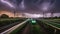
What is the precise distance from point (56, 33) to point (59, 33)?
0.54 meters

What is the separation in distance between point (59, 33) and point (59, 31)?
4.25ft

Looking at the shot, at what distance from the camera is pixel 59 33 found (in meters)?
27.2

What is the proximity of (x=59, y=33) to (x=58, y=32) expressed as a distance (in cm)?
105

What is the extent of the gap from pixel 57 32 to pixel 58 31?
0.60 metres

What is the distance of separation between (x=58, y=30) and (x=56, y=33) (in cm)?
71

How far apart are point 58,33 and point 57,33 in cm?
21

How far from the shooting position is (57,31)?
28.6m

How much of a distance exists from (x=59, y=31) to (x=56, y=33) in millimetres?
1371

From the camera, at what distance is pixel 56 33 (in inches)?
1075

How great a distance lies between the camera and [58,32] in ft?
92.5

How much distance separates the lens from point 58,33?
27281 mm

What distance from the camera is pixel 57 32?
28062 mm

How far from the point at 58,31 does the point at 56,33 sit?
56.6 inches

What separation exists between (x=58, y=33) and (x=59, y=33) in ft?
0.66
